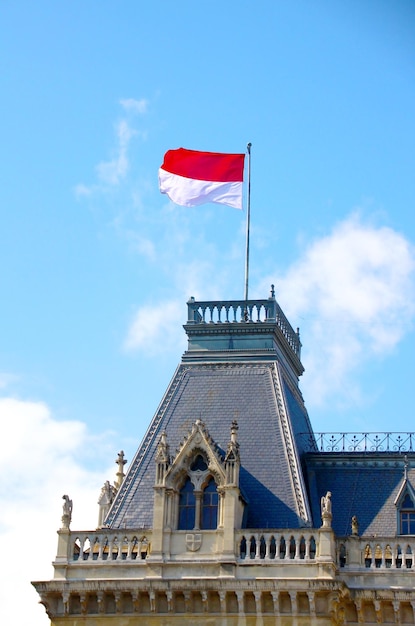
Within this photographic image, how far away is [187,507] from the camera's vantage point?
4419cm

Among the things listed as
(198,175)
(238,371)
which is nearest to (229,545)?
(238,371)

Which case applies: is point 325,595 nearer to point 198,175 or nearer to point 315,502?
point 315,502

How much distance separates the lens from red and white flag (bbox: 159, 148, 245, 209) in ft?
169

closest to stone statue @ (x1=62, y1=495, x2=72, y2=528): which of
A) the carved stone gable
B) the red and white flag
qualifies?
the carved stone gable

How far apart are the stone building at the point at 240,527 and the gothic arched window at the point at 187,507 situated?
3cm

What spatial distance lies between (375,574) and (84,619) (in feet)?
28.1

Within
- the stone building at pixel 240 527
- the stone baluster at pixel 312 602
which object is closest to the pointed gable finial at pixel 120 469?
the stone building at pixel 240 527

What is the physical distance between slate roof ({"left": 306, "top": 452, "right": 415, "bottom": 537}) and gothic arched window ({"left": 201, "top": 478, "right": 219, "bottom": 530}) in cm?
343

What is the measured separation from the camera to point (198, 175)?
5166 centimetres

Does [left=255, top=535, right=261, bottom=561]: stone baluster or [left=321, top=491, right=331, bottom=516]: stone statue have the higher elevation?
[left=321, top=491, right=331, bottom=516]: stone statue

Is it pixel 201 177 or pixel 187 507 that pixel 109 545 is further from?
pixel 201 177

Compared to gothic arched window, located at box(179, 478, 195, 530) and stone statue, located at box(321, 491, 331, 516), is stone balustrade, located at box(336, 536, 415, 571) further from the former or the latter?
gothic arched window, located at box(179, 478, 195, 530)

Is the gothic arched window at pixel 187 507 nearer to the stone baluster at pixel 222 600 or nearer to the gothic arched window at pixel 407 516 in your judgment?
the stone baluster at pixel 222 600

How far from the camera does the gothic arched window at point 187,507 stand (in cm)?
4400
